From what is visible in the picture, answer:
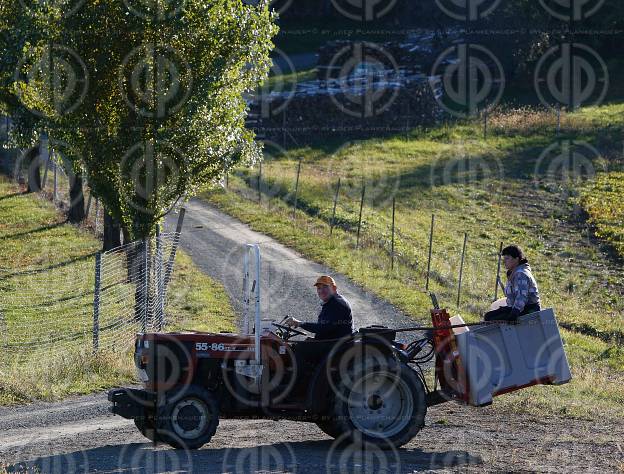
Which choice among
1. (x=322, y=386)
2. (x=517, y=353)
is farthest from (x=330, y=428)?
(x=517, y=353)

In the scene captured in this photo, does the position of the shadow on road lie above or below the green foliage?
below

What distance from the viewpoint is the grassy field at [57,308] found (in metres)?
15.7

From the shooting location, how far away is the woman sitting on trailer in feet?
38.5

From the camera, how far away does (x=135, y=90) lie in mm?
19781

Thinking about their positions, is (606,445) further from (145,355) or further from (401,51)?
(401,51)

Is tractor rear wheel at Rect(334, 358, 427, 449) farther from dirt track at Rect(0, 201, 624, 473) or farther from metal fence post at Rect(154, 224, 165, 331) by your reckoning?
metal fence post at Rect(154, 224, 165, 331)

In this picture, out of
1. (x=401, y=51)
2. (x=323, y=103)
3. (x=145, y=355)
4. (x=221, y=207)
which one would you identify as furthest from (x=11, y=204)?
(x=401, y=51)

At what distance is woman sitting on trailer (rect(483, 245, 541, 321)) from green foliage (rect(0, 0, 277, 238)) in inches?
370

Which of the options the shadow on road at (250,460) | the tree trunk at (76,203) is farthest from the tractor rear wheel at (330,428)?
the tree trunk at (76,203)

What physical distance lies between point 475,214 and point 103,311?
19.7 meters

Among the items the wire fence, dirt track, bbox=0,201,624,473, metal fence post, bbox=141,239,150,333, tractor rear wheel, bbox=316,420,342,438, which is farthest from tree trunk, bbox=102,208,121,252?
tractor rear wheel, bbox=316,420,342,438

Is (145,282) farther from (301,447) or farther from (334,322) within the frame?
(334,322)

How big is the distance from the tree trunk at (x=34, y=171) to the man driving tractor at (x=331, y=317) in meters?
27.1

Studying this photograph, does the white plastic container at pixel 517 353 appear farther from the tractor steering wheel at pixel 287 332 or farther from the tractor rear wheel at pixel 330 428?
the tractor steering wheel at pixel 287 332
